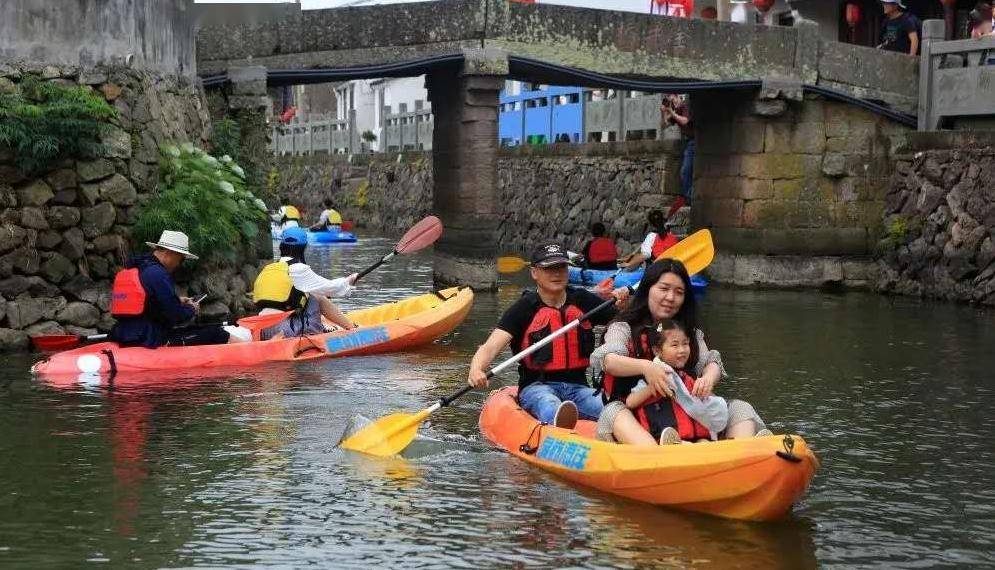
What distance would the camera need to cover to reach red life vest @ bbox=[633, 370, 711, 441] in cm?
725

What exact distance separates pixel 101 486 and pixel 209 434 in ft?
4.91

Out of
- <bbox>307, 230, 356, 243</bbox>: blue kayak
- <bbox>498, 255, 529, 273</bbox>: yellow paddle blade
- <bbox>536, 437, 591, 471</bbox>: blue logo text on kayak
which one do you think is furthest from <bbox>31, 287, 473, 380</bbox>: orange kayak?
<bbox>307, 230, 356, 243</bbox>: blue kayak

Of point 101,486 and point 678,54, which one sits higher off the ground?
point 678,54

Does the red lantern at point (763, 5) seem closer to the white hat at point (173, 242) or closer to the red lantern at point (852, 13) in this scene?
the red lantern at point (852, 13)

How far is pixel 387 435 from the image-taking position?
8.62 meters

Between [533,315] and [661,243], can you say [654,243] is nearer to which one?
[661,243]

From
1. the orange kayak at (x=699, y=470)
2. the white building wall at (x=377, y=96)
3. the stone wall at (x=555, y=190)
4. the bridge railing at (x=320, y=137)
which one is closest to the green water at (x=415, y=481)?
the orange kayak at (x=699, y=470)

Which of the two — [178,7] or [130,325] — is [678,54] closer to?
[178,7]

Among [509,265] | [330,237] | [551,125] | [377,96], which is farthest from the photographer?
[377,96]

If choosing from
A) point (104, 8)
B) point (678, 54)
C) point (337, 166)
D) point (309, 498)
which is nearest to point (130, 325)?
point (104, 8)

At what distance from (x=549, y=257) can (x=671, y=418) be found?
4.22 feet

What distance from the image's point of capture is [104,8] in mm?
13555

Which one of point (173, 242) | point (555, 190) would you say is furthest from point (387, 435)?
point (555, 190)

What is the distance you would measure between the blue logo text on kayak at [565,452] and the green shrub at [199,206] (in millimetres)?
6537
